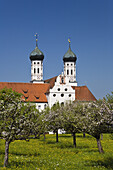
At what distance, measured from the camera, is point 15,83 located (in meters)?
93.6

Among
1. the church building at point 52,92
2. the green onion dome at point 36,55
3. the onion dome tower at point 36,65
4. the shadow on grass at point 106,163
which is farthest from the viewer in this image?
the green onion dome at point 36,55

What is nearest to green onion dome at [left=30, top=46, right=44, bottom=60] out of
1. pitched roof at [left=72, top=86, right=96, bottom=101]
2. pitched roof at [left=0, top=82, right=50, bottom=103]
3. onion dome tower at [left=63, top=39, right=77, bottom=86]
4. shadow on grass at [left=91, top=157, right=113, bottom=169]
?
onion dome tower at [left=63, top=39, right=77, bottom=86]

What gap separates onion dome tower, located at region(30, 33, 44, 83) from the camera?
123 m

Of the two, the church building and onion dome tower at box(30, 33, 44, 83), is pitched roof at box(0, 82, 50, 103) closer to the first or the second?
the church building

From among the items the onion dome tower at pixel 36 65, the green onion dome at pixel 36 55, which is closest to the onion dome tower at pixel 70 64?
the green onion dome at pixel 36 55

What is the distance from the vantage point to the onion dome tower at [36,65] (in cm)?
12256

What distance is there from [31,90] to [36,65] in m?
33.0

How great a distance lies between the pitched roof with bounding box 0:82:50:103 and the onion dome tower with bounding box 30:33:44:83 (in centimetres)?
2663

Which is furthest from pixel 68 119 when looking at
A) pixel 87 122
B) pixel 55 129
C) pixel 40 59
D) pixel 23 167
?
pixel 40 59

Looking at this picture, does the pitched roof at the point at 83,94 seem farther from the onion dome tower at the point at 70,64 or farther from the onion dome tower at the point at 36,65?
the onion dome tower at the point at 70,64

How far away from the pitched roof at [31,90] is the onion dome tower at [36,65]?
26.6 meters

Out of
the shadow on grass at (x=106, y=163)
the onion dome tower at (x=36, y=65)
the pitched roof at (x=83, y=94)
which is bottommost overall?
the shadow on grass at (x=106, y=163)

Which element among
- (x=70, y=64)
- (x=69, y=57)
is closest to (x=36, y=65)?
(x=70, y=64)

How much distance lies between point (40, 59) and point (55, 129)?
7966 centimetres
